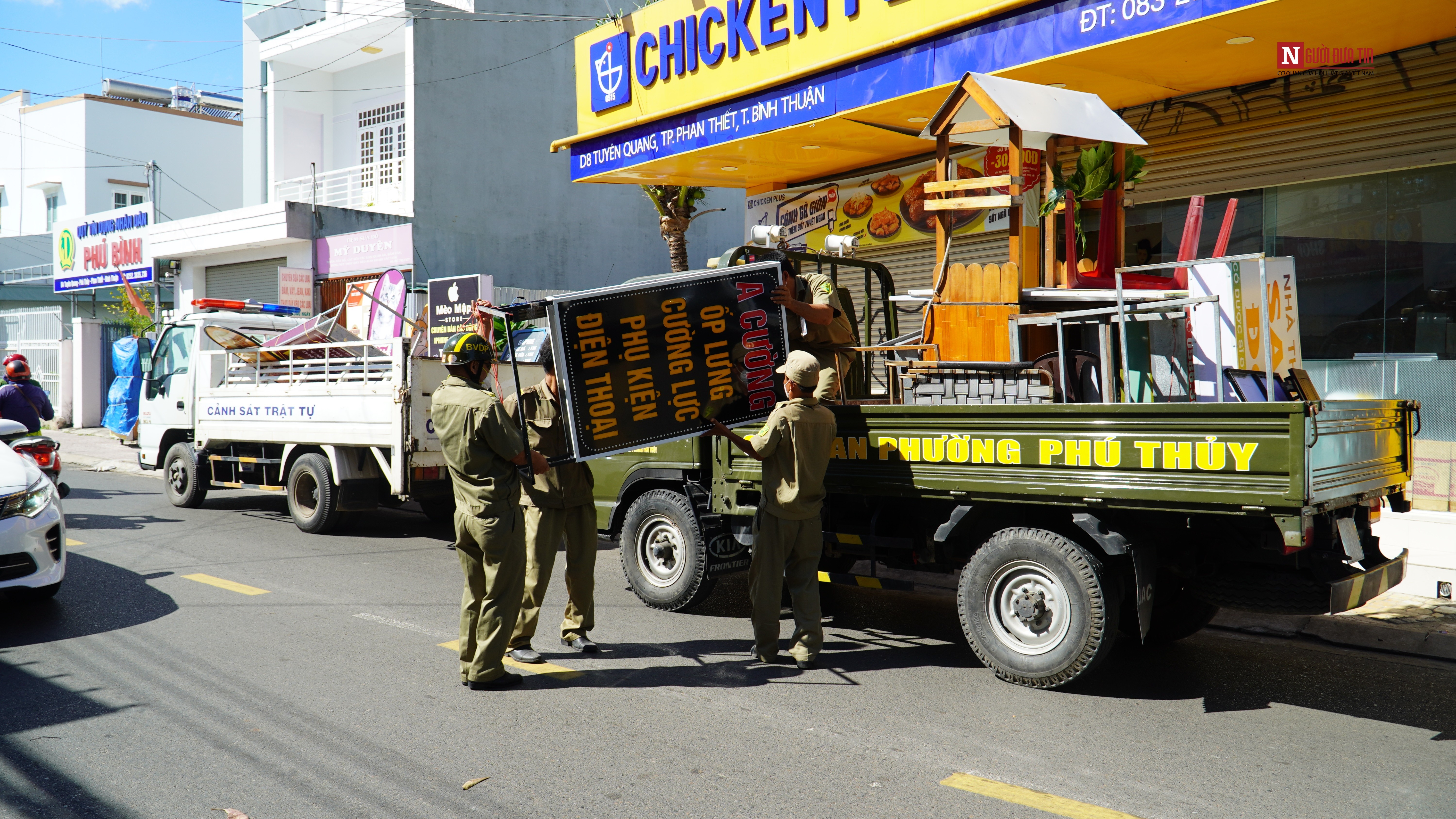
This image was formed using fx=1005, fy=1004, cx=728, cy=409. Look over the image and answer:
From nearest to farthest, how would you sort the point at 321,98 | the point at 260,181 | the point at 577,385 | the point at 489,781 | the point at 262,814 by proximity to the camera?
the point at 262,814 → the point at 489,781 → the point at 577,385 → the point at 321,98 → the point at 260,181

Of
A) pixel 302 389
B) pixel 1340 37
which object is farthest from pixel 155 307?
pixel 1340 37

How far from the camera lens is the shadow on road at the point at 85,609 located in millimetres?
6000

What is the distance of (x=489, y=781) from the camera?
12.7 feet

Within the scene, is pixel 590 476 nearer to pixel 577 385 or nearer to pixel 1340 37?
pixel 577 385

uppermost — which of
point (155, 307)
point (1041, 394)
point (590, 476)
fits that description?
point (155, 307)

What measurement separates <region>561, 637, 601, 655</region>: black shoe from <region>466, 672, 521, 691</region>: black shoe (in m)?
0.63

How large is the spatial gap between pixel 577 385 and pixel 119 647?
9.98 feet

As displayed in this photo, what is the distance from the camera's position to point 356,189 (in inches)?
886

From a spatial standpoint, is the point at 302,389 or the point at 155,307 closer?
the point at 302,389

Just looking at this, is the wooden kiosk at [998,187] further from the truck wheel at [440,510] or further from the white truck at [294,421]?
the truck wheel at [440,510]

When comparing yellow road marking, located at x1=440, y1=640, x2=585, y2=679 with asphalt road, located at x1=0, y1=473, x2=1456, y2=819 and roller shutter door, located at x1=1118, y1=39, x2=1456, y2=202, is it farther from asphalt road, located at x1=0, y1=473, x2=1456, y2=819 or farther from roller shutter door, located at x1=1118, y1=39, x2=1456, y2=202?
roller shutter door, located at x1=1118, y1=39, x2=1456, y2=202

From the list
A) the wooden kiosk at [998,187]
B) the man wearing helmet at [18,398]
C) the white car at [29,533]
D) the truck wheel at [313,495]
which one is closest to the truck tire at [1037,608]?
the wooden kiosk at [998,187]

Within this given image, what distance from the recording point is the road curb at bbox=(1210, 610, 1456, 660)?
5926 millimetres

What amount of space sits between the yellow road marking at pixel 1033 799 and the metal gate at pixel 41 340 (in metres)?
24.7
